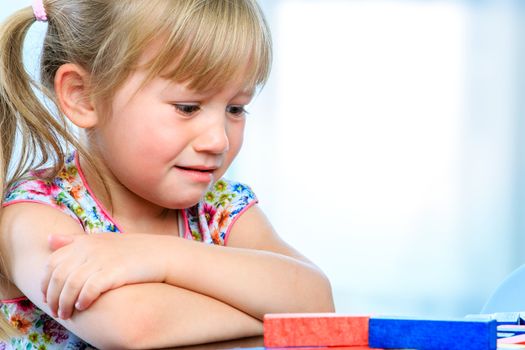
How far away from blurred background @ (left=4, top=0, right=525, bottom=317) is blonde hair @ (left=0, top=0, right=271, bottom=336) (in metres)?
2.93

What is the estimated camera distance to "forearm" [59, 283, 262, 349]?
0.88 meters

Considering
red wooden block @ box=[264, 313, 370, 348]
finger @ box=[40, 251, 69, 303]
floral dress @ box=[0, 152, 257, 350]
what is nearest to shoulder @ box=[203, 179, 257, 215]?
floral dress @ box=[0, 152, 257, 350]

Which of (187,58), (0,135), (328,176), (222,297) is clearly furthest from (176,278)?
(328,176)

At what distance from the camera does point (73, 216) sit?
1.16 meters

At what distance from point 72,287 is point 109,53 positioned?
348 mm

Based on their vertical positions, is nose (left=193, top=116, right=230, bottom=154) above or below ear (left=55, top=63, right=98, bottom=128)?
below

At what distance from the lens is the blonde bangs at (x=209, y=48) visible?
1047 mm

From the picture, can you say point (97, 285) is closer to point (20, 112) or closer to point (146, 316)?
point (146, 316)

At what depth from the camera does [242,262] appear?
1.02 metres

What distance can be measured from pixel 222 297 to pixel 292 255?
0.26 meters

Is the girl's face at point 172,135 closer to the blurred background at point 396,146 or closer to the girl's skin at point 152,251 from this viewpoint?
the girl's skin at point 152,251

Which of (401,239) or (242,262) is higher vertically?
(242,262)

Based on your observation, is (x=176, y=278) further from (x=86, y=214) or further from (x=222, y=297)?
(x=86, y=214)

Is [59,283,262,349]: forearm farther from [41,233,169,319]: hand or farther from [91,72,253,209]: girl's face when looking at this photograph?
[91,72,253,209]: girl's face
